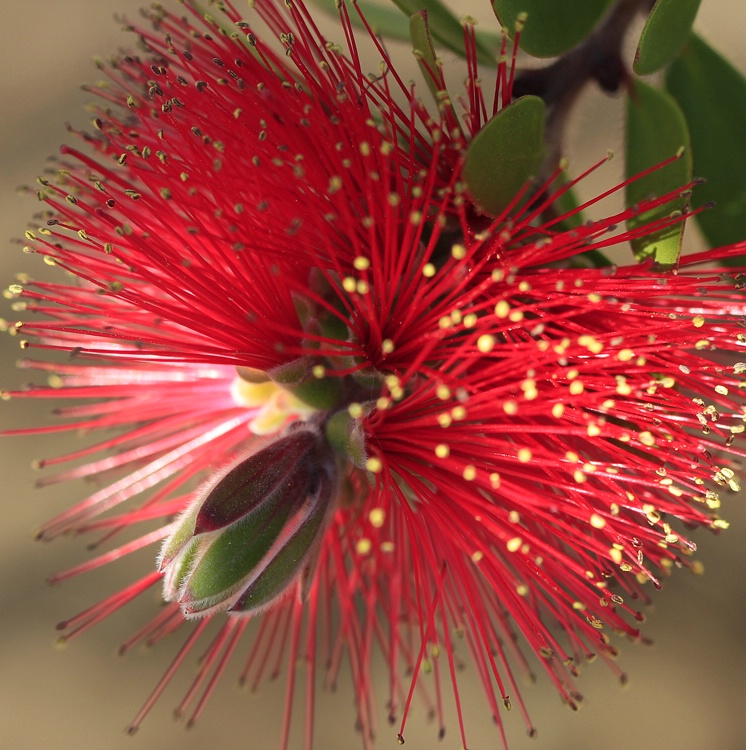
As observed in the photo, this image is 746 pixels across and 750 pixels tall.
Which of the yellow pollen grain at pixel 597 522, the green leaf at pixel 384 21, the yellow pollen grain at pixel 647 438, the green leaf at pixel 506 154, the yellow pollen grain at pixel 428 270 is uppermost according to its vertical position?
the green leaf at pixel 384 21

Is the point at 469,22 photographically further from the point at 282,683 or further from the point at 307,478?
the point at 282,683

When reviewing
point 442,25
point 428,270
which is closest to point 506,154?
point 428,270

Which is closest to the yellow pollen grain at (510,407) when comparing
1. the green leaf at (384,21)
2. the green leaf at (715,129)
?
the green leaf at (715,129)

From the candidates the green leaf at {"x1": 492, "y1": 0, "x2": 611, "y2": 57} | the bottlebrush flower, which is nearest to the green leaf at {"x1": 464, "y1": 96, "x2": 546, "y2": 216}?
the bottlebrush flower

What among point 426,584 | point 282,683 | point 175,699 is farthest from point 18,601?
point 426,584

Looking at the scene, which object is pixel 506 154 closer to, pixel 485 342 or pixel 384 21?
pixel 485 342

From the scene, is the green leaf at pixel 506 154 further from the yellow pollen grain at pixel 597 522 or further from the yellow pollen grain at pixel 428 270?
the yellow pollen grain at pixel 597 522

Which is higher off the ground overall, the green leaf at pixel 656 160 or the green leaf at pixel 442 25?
the green leaf at pixel 442 25
